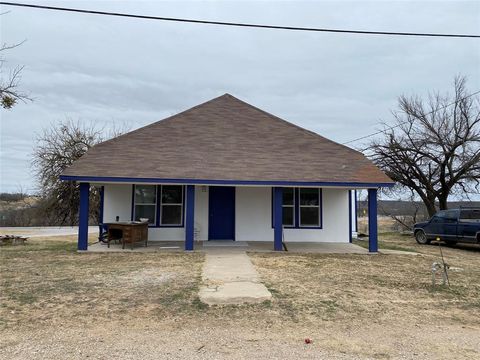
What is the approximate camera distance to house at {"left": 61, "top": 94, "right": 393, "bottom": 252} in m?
13.6

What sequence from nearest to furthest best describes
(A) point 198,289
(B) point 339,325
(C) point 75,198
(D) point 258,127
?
(B) point 339,325 → (A) point 198,289 → (D) point 258,127 → (C) point 75,198

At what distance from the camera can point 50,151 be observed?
30312mm

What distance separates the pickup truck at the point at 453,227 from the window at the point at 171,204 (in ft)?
34.8

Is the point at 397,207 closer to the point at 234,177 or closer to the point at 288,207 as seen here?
the point at 288,207

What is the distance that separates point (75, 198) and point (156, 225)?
672 inches

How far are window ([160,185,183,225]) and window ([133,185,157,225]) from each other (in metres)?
0.31

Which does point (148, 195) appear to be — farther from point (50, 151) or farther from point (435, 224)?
point (50, 151)

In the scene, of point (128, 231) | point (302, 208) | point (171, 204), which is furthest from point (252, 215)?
point (128, 231)

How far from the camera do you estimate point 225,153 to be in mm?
15062

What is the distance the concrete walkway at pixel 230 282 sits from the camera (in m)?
7.21

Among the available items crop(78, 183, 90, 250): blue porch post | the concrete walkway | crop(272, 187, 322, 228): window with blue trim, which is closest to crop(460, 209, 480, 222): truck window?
crop(272, 187, 322, 228): window with blue trim

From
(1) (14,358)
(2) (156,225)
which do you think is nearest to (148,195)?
(2) (156,225)

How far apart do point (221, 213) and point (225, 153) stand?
2.56m

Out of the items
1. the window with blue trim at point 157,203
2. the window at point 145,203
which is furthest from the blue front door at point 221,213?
the window at point 145,203
